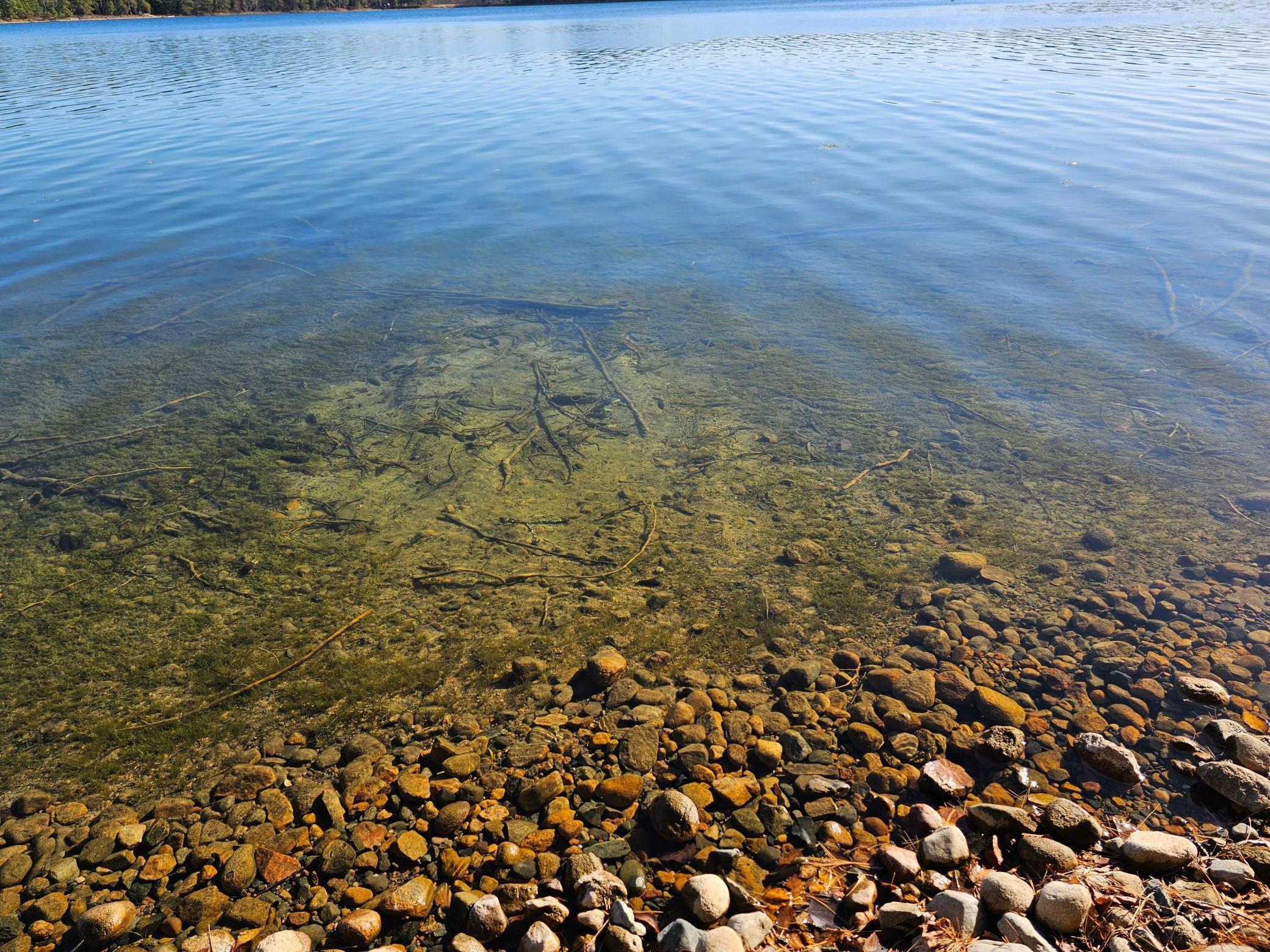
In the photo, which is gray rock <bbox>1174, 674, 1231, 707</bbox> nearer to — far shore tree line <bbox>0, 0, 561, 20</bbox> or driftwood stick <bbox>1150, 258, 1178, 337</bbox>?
driftwood stick <bbox>1150, 258, 1178, 337</bbox>

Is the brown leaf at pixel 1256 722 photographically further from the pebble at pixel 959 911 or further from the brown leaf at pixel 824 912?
the brown leaf at pixel 824 912

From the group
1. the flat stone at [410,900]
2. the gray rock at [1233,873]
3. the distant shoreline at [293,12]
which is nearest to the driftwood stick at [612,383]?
the flat stone at [410,900]

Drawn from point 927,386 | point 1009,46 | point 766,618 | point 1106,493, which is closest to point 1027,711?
point 766,618

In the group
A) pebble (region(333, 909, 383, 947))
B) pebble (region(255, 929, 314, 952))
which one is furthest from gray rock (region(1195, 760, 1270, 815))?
pebble (region(255, 929, 314, 952))

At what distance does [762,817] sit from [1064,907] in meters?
1.21

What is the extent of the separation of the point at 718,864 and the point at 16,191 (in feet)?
62.4

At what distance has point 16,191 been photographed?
15.0 m

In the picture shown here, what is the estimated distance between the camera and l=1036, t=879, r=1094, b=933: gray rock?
2654 millimetres

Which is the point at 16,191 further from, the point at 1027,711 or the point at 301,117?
the point at 1027,711

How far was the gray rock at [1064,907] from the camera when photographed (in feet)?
8.71

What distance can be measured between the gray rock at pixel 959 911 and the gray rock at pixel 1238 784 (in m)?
1.43

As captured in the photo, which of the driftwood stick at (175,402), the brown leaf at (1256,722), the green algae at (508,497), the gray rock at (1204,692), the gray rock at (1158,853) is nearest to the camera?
the gray rock at (1158,853)

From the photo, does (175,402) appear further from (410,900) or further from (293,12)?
(293,12)

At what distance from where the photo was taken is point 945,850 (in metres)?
3.09
